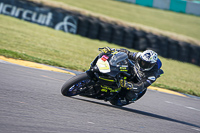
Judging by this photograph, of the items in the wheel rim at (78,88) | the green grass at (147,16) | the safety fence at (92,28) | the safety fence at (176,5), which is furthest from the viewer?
the safety fence at (176,5)

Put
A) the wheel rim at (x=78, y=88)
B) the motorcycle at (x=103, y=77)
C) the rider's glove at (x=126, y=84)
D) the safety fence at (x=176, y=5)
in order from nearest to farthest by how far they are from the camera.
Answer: the motorcycle at (x=103, y=77) → the wheel rim at (x=78, y=88) → the rider's glove at (x=126, y=84) → the safety fence at (x=176, y=5)

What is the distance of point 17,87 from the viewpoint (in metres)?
6.12

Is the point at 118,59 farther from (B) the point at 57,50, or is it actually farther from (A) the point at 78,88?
(B) the point at 57,50

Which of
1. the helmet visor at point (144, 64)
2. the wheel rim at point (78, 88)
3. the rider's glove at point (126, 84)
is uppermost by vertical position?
the helmet visor at point (144, 64)

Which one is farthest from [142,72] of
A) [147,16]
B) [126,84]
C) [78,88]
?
[147,16]

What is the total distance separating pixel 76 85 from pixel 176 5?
33.3 meters

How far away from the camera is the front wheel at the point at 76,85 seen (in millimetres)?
6080

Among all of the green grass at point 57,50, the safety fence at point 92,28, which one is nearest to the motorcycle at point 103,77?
the green grass at point 57,50

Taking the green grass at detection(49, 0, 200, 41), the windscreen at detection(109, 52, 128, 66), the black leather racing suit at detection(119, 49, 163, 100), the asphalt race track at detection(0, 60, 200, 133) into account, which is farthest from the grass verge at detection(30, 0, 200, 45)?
the windscreen at detection(109, 52, 128, 66)

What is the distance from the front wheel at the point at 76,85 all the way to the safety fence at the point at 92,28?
13330mm

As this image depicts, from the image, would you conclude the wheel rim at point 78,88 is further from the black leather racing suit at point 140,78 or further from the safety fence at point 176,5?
the safety fence at point 176,5

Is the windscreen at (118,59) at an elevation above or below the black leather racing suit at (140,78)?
above

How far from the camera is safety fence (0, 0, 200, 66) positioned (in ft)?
62.8

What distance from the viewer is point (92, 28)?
1958 cm
